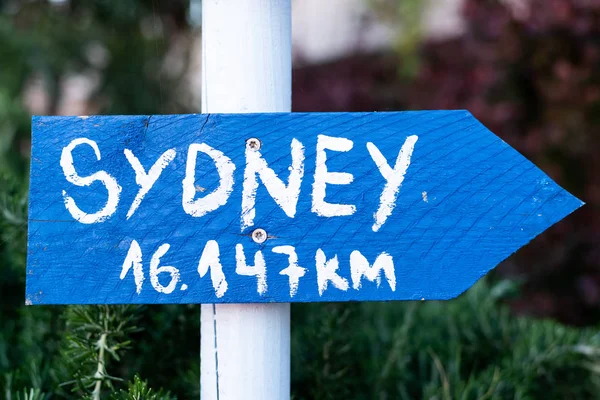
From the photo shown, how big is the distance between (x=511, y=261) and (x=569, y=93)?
0.60 metres

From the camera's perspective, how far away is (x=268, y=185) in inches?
25.7

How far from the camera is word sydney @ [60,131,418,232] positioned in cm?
65

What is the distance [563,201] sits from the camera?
660 millimetres

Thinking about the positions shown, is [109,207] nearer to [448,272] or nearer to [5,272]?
[448,272]

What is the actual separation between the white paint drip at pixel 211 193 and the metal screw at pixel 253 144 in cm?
3

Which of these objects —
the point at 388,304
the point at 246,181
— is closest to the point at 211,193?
→ the point at 246,181

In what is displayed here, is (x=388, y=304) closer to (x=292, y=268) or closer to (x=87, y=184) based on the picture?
(x=292, y=268)

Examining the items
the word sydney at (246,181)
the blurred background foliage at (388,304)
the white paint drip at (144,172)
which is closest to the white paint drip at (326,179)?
the word sydney at (246,181)

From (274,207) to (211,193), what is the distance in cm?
7

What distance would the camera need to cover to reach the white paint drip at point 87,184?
2.12 ft

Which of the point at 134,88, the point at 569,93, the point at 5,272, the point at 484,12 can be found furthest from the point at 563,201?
the point at 134,88

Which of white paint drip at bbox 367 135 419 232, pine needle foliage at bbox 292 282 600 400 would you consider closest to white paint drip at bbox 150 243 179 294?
white paint drip at bbox 367 135 419 232

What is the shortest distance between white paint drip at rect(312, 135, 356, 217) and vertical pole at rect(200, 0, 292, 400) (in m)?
0.08

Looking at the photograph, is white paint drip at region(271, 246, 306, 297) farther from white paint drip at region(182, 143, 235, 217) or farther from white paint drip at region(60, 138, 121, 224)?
white paint drip at region(60, 138, 121, 224)
